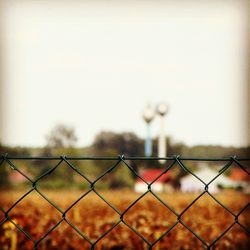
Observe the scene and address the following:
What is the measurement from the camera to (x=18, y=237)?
2.56 meters

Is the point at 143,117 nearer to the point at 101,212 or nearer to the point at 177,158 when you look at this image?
the point at 101,212

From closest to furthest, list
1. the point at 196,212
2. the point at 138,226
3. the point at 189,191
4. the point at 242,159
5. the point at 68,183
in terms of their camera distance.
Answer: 1. the point at 242,159
2. the point at 138,226
3. the point at 196,212
4. the point at 189,191
5. the point at 68,183

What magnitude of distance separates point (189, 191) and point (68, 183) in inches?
182

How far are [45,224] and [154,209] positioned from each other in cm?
143

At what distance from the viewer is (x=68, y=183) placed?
1197 cm

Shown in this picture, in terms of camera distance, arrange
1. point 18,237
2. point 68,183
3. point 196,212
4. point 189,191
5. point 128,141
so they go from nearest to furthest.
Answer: point 18,237 < point 196,212 < point 189,191 < point 68,183 < point 128,141

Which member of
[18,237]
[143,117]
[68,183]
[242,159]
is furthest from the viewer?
[143,117]

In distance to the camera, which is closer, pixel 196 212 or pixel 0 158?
pixel 0 158

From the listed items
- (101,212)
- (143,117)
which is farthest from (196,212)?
(143,117)

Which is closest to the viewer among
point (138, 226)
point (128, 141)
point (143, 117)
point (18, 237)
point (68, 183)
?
point (138, 226)

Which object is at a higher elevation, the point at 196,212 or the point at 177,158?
the point at 177,158

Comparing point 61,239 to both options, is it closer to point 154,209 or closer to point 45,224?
point 45,224

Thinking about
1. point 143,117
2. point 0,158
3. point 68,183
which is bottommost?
point 68,183

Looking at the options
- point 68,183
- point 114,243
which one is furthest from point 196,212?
point 68,183
